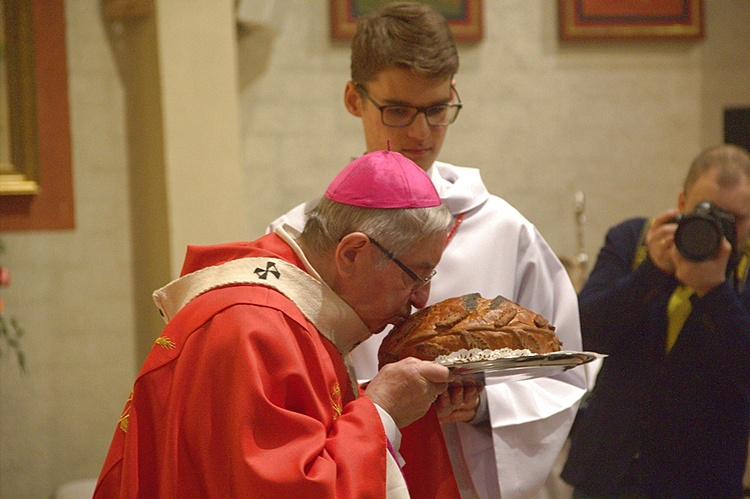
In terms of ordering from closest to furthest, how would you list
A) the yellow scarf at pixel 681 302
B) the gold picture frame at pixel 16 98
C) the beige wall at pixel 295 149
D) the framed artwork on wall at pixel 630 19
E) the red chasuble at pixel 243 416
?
the red chasuble at pixel 243 416
the yellow scarf at pixel 681 302
the gold picture frame at pixel 16 98
the beige wall at pixel 295 149
the framed artwork on wall at pixel 630 19

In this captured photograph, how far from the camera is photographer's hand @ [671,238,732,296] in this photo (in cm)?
295

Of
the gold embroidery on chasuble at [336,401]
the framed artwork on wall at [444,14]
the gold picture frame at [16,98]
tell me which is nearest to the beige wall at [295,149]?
the framed artwork on wall at [444,14]

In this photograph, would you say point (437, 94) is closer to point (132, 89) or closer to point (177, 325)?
point (177, 325)

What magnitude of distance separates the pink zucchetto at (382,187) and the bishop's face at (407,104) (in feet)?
1.40

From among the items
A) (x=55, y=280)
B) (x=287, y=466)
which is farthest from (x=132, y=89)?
(x=287, y=466)

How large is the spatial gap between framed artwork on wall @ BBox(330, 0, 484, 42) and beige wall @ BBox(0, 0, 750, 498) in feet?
0.26

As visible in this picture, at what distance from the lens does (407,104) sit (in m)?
2.42

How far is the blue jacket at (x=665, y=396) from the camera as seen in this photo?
9.82 ft

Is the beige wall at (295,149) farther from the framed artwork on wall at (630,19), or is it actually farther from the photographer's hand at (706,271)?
the photographer's hand at (706,271)

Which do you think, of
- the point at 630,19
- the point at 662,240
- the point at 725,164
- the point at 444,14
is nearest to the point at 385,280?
the point at 662,240

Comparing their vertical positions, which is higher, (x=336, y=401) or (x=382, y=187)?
(x=382, y=187)

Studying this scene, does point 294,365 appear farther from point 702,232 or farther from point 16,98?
point 16,98

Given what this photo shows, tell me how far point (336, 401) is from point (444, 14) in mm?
4233

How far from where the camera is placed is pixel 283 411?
5.54ft
